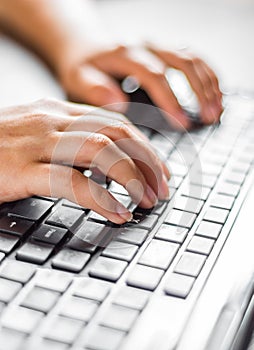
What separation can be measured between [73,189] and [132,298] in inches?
5.1

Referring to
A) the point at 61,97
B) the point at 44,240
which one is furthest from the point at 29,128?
the point at 61,97

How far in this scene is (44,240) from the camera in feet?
1.70

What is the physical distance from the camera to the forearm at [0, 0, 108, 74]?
95 cm

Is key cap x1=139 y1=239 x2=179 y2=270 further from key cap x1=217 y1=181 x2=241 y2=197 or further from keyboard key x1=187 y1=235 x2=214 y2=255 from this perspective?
key cap x1=217 y1=181 x2=241 y2=197

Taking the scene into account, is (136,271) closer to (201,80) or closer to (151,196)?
(151,196)

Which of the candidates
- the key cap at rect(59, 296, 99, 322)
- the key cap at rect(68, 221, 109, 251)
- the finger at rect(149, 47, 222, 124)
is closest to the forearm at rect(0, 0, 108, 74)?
the finger at rect(149, 47, 222, 124)

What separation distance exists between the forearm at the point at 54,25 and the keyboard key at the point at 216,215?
1.32 ft

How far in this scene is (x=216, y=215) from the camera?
22.8 inches

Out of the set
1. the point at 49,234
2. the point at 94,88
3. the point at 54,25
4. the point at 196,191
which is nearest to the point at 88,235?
the point at 49,234

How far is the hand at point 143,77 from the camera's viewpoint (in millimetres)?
791

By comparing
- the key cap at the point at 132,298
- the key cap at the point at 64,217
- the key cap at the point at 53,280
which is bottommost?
the key cap at the point at 132,298

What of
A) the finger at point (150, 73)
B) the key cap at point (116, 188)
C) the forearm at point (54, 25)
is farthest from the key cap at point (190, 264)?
the forearm at point (54, 25)

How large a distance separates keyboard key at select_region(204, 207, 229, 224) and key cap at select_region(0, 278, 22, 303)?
186 millimetres

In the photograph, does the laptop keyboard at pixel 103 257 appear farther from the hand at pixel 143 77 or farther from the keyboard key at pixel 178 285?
the hand at pixel 143 77
